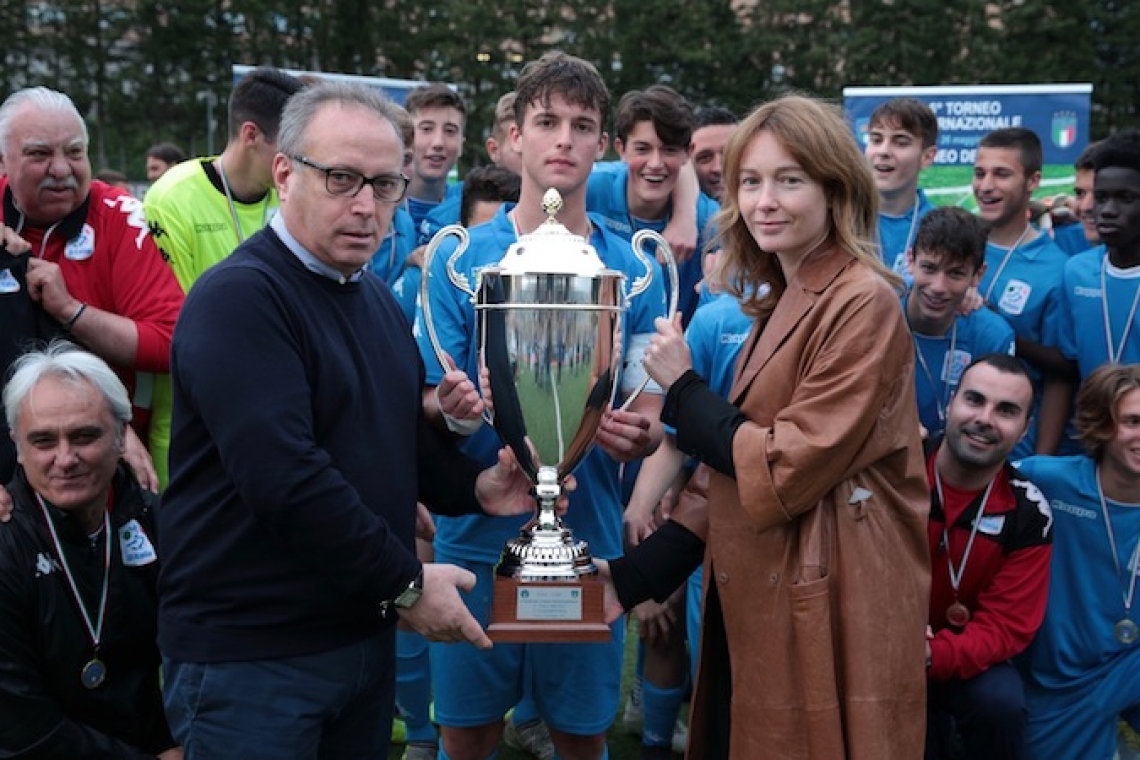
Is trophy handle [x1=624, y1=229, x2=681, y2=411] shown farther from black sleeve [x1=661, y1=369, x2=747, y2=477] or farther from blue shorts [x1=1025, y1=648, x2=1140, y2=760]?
blue shorts [x1=1025, y1=648, x2=1140, y2=760]

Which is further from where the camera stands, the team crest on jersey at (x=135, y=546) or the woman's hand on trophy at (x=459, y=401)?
the team crest on jersey at (x=135, y=546)

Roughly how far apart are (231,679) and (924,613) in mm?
1459

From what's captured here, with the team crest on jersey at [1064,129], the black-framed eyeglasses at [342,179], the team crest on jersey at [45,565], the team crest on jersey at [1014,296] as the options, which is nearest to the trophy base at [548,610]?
the black-framed eyeglasses at [342,179]

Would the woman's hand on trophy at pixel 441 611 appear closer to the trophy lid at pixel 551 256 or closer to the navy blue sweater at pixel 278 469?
the navy blue sweater at pixel 278 469

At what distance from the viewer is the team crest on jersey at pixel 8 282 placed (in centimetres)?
323

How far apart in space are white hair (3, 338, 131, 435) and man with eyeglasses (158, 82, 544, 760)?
2.79 feet

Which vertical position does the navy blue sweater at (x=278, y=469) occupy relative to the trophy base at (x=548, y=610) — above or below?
above

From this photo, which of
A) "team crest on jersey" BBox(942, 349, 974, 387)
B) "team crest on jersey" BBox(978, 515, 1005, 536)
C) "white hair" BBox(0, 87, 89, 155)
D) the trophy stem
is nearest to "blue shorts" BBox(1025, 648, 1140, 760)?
"team crest on jersey" BBox(978, 515, 1005, 536)

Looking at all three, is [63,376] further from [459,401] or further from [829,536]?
[829,536]

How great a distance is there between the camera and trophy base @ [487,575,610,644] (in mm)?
2566

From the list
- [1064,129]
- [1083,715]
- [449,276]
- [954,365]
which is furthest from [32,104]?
[1064,129]

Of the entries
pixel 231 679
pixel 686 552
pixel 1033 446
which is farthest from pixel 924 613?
pixel 1033 446

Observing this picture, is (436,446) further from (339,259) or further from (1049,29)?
(1049,29)

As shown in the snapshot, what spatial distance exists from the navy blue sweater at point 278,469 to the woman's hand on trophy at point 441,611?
0.25 feet
